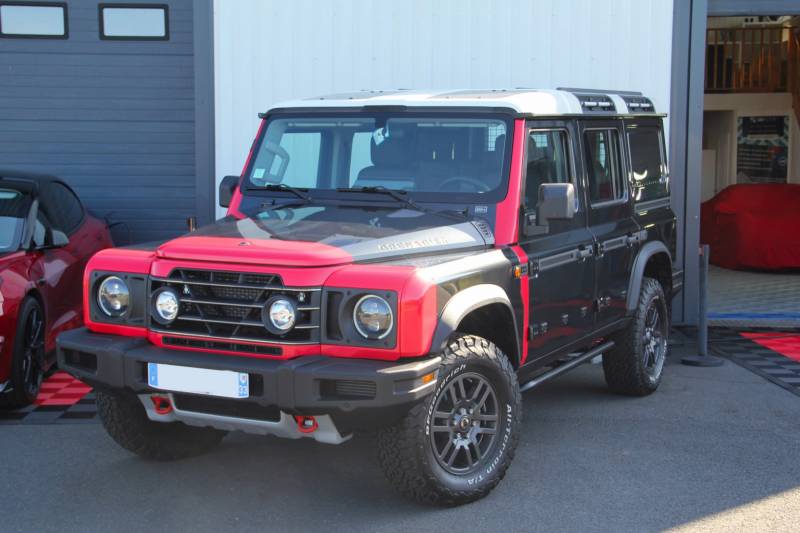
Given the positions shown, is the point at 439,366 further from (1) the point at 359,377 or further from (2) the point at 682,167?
(2) the point at 682,167

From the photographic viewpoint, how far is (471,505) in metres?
4.88

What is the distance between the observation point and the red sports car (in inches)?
254

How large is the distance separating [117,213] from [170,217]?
1.62ft

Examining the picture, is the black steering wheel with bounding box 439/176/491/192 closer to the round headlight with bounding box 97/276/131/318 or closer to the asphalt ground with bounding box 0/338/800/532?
the asphalt ground with bounding box 0/338/800/532

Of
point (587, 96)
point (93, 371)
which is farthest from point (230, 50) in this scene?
point (93, 371)

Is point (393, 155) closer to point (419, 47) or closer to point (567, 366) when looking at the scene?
point (567, 366)

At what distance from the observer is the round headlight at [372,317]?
14.3 ft

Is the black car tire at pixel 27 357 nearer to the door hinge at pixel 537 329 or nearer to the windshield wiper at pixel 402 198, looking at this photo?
the windshield wiper at pixel 402 198

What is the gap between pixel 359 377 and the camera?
167 inches

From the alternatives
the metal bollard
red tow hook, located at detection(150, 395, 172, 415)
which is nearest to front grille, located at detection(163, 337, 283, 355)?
red tow hook, located at detection(150, 395, 172, 415)

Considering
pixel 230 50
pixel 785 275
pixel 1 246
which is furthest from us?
pixel 785 275

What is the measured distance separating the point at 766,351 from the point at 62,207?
5.74m

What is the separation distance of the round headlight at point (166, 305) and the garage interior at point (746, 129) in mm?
10629


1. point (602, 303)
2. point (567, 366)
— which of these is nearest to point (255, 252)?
point (567, 366)
